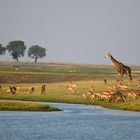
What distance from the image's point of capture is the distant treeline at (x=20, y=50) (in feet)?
584

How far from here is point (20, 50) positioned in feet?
582

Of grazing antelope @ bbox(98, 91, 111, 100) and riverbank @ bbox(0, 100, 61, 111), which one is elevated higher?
grazing antelope @ bbox(98, 91, 111, 100)

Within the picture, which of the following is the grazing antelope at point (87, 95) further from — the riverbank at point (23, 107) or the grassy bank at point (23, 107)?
the grassy bank at point (23, 107)

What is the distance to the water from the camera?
135 ft

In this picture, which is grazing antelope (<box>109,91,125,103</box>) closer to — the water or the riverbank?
the water

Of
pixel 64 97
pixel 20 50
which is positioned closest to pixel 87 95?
pixel 64 97

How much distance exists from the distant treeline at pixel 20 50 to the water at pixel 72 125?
11931 cm

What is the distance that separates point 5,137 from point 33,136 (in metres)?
1.61

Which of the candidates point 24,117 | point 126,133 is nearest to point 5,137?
point 126,133

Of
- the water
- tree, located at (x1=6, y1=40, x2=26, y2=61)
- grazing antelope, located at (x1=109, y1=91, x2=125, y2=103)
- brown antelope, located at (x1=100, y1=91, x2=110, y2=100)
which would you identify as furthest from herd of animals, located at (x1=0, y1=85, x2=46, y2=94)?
tree, located at (x1=6, y1=40, x2=26, y2=61)

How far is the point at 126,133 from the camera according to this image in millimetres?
42781

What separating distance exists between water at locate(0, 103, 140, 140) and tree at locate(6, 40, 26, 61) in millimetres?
118828

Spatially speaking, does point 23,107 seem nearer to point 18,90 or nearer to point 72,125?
point 72,125

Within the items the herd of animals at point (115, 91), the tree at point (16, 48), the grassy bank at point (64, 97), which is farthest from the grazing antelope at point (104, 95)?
the tree at point (16, 48)
